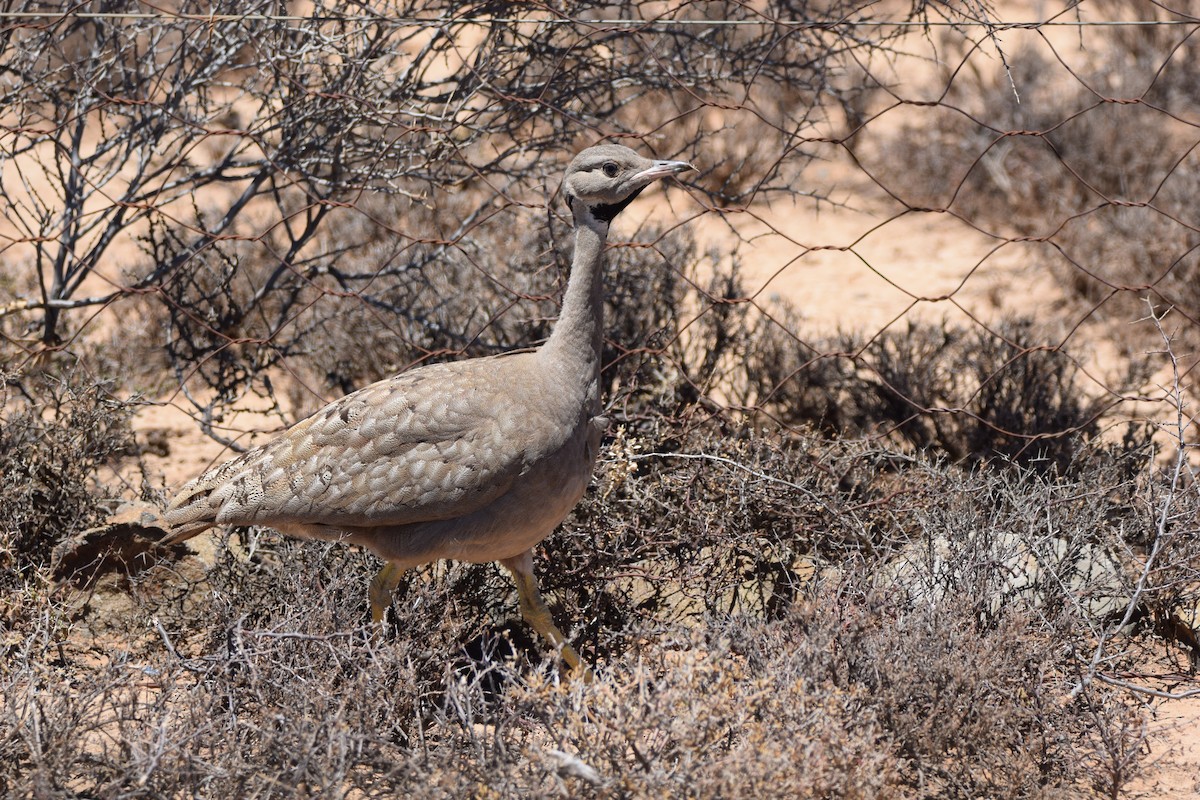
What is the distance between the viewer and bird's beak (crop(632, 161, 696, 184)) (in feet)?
12.8

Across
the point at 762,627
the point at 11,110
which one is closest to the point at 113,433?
the point at 11,110

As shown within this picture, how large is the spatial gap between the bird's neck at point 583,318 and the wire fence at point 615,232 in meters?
0.53

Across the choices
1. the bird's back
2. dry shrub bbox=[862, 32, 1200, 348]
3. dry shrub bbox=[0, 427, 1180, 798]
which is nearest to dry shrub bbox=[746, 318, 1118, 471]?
dry shrub bbox=[0, 427, 1180, 798]

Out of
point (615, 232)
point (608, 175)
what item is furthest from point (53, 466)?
point (615, 232)

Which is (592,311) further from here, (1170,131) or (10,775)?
(1170,131)

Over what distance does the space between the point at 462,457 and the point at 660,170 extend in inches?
44.1

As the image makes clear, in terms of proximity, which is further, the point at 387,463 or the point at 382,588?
the point at 382,588

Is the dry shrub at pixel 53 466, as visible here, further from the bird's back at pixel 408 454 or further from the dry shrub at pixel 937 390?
the dry shrub at pixel 937 390

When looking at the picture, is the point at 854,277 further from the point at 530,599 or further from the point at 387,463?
the point at 387,463

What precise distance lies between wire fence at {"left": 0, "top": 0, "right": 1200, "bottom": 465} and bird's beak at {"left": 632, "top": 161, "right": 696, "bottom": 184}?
360 mm

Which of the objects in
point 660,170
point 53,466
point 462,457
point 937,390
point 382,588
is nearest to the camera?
point 462,457

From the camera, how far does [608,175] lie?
13.1 ft

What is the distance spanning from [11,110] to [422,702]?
10.9 feet

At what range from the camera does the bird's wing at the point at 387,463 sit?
3.78 m
